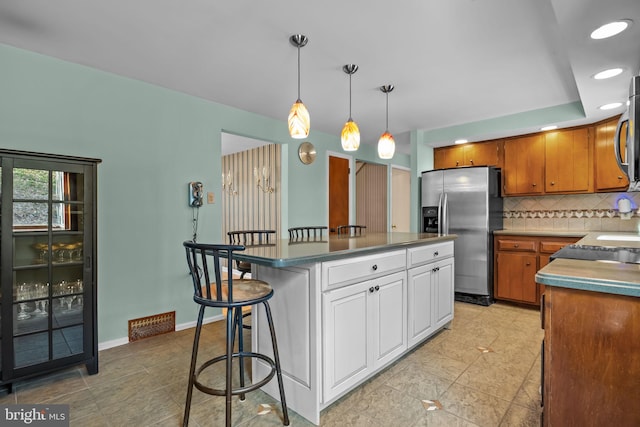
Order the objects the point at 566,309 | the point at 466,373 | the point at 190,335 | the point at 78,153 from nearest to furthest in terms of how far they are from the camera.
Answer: the point at 566,309 < the point at 466,373 < the point at 78,153 < the point at 190,335

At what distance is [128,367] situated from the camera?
231 centimetres

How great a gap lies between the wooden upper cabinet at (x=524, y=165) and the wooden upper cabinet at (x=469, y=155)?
0.43ft

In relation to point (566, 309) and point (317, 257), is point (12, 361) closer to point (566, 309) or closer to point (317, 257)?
point (317, 257)

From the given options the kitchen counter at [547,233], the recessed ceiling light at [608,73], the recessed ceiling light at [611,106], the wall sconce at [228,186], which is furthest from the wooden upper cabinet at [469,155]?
the wall sconce at [228,186]

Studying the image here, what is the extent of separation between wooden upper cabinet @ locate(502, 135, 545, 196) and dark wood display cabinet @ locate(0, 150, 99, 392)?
447 centimetres

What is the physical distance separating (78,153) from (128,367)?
5.53ft

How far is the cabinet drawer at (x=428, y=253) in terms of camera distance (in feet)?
7.81

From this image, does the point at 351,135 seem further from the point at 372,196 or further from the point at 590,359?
the point at 372,196

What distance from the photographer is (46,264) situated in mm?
2059

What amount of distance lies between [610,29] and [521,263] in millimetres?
2702

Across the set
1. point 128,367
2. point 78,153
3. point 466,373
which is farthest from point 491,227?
point 78,153

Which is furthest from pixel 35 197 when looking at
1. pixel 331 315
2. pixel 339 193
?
pixel 339 193

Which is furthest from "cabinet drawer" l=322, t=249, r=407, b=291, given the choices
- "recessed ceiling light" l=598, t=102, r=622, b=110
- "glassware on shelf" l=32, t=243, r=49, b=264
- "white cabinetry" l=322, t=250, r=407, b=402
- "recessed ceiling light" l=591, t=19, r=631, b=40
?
"recessed ceiling light" l=598, t=102, r=622, b=110

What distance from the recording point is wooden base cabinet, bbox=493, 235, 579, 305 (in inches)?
141
